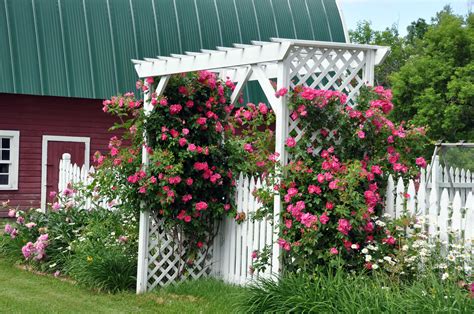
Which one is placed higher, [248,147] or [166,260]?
[248,147]

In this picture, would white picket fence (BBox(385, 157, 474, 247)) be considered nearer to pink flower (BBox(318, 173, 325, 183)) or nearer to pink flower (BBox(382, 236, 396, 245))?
pink flower (BBox(382, 236, 396, 245))

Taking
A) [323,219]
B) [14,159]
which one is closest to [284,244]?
[323,219]

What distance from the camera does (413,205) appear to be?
7531 millimetres

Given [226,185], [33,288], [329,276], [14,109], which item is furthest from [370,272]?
[14,109]

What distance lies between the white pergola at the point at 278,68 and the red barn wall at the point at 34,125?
1014 centimetres

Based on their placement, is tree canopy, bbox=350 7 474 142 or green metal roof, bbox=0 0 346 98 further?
tree canopy, bbox=350 7 474 142

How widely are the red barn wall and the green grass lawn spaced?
31.6 feet

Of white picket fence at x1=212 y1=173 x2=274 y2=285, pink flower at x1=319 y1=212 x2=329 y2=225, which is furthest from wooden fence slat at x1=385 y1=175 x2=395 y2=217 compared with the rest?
white picket fence at x1=212 y1=173 x2=274 y2=285

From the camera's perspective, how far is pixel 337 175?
7633mm

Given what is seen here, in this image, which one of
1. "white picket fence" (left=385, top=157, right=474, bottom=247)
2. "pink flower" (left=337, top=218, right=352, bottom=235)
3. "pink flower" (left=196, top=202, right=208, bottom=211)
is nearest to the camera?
"white picket fence" (left=385, top=157, right=474, bottom=247)

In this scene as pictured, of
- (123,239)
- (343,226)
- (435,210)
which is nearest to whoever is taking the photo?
→ (343,226)

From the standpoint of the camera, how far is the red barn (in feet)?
61.8

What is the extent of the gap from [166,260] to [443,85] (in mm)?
17123

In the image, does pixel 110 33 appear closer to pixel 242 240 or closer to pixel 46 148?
pixel 46 148
